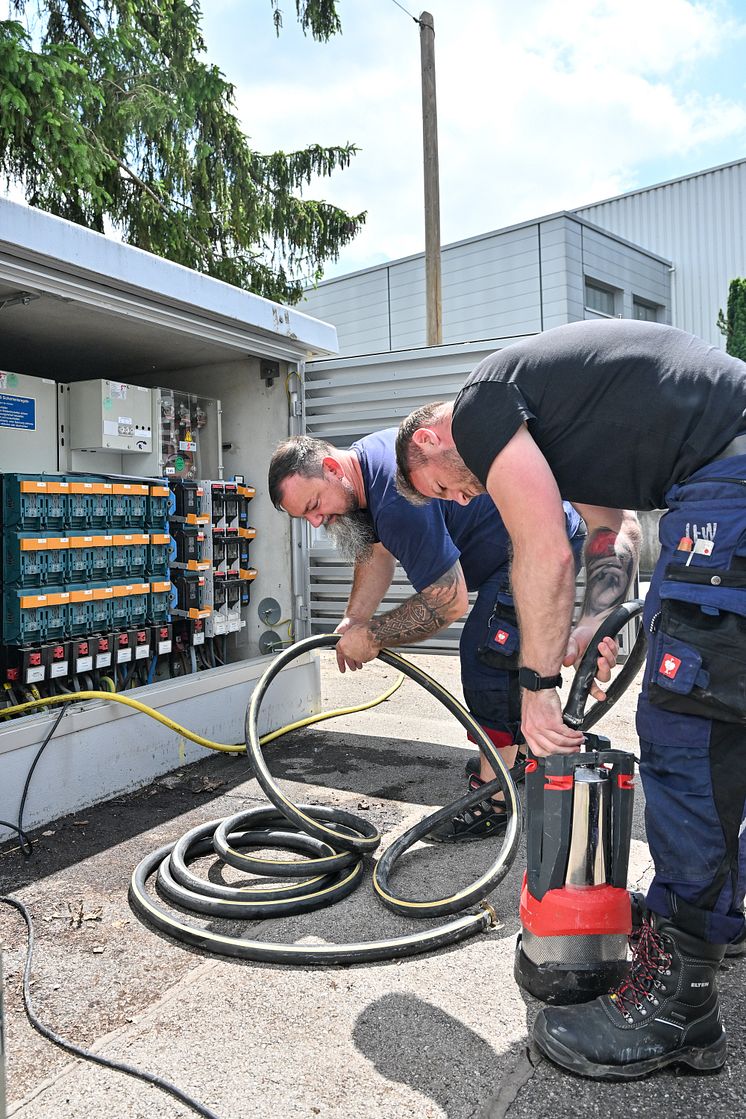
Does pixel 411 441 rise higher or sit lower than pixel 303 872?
higher

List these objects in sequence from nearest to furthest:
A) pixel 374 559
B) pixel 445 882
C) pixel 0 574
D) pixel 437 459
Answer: pixel 437 459 < pixel 445 882 < pixel 374 559 < pixel 0 574

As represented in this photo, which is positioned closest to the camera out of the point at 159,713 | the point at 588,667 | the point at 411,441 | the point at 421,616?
the point at 588,667

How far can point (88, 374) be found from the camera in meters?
5.64

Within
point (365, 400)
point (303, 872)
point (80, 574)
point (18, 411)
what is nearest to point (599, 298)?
point (365, 400)

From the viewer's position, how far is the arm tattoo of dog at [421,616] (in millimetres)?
2994

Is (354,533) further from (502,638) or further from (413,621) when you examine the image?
(502,638)

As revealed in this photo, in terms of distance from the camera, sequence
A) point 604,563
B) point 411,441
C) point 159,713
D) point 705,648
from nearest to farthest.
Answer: point 705,648, point 411,441, point 604,563, point 159,713

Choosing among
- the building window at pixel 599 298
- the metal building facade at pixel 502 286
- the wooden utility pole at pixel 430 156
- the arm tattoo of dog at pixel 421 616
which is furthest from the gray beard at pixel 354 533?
the building window at pixel 599 298

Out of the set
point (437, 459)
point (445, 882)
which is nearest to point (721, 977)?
point (445, 882)

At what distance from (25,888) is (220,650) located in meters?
2.57

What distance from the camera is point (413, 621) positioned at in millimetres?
3062

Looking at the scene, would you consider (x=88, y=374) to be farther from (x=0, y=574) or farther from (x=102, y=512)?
(x=0, y=574)

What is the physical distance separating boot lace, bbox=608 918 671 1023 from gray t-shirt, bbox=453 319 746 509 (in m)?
1.01

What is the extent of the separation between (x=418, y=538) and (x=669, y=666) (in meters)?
1.29
